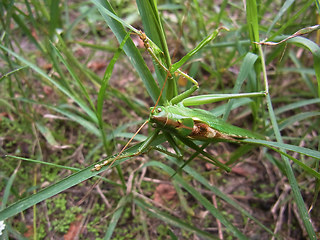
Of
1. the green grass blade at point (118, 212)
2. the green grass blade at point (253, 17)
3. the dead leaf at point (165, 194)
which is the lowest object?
the dead leaf at point (165, 194)

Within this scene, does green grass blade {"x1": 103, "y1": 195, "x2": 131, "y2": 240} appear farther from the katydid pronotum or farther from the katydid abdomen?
the katydid abdomen

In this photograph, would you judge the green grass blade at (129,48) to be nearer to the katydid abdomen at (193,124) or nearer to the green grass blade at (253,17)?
the katydid abdomen at (193,124)

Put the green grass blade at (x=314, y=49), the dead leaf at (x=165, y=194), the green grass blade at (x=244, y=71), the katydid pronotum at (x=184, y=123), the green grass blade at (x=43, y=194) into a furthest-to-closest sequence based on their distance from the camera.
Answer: the dead leaf at (x=165, y=194) < the green grass blade at (x=244, y=71) < the green grass blade at (x=314, y=49) < the katydid pronotum at (x=184, y=123) < the green grass blade at (x=43, y=194)

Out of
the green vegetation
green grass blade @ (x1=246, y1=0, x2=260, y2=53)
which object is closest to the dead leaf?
the green vegetation

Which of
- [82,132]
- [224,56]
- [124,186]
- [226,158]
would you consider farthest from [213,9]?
[124,186]

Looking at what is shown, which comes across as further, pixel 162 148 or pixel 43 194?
pixel 162 148

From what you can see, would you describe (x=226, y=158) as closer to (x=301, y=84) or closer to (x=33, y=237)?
(x=301, y=84)

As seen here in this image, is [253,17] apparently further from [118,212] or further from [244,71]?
[118,212]

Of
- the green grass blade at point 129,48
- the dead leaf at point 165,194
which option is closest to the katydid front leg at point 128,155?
the green grass blade at point 129,48

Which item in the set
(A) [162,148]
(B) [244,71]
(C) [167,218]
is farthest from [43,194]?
(B) [244,71]
